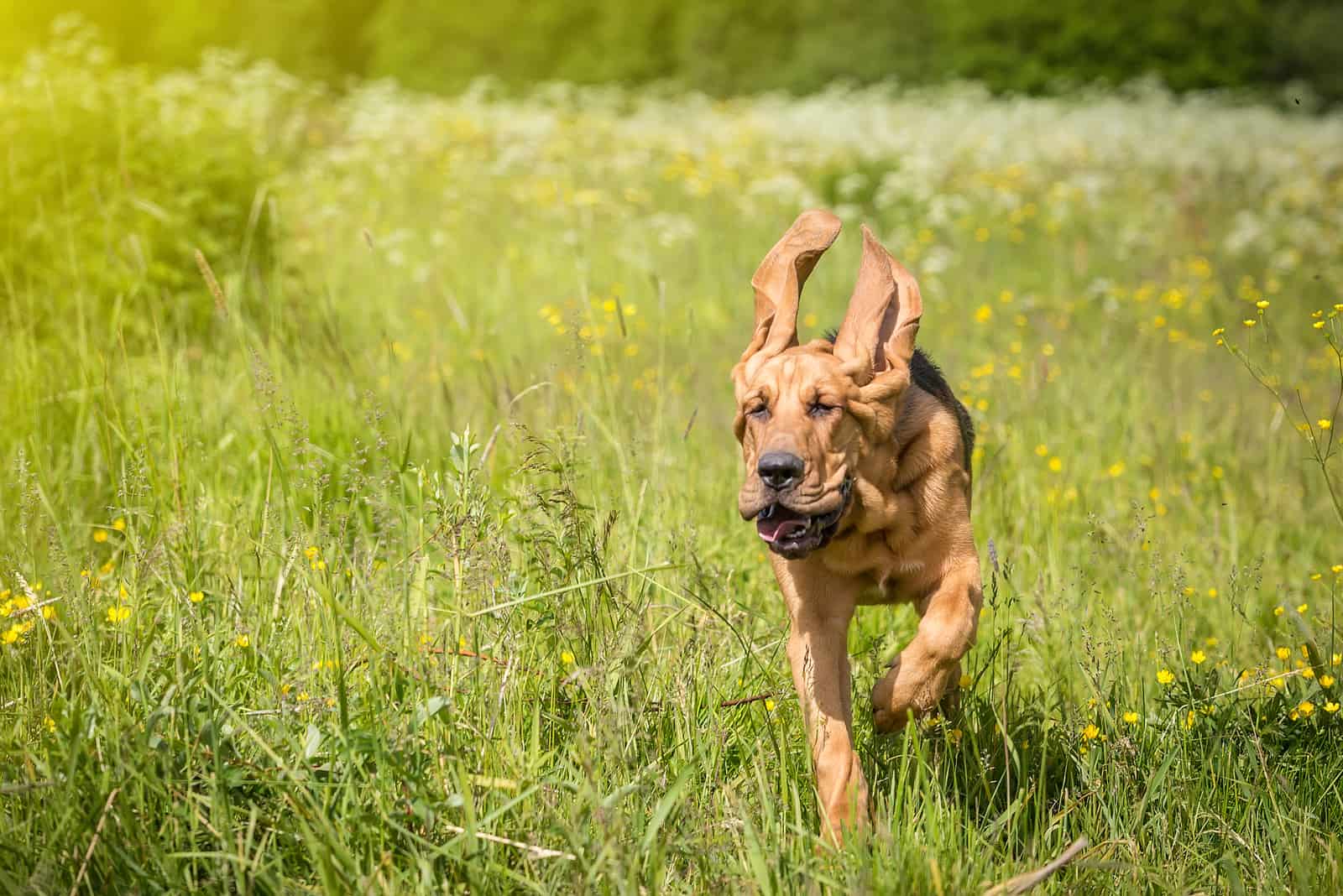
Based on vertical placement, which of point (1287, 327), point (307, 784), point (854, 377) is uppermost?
point (854, 377)

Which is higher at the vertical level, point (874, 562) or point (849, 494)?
point (849, 494)

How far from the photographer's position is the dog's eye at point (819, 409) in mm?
3070

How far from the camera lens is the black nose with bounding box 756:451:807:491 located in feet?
9.41

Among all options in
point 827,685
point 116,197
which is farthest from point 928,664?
point 116,197

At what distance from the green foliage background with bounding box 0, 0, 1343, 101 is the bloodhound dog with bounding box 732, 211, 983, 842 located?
28611mm

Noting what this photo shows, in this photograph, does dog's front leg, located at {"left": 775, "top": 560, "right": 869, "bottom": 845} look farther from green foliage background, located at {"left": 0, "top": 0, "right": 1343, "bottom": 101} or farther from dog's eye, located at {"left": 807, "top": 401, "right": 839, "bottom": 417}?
A: green foliage background, located at {"left": 0, "top": 0, "right": 1343, "bottom": 101}

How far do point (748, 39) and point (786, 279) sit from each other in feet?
121

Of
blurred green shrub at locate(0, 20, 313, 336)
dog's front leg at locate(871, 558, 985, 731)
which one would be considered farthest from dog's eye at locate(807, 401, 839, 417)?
blurred green shrub at locate(0, 20, 313, 336)

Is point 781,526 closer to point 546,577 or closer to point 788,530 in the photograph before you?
point 788,530

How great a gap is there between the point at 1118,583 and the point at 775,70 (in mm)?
34731

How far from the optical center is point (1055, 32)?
1330 inches

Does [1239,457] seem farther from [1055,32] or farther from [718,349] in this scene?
[1055,32]

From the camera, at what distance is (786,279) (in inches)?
134

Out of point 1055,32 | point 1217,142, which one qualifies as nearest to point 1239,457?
point 1217,142
